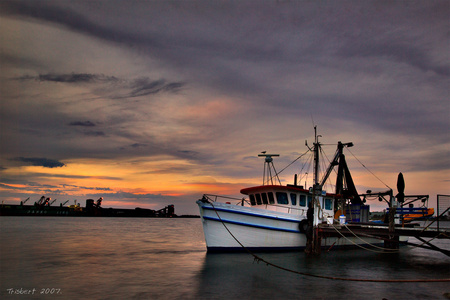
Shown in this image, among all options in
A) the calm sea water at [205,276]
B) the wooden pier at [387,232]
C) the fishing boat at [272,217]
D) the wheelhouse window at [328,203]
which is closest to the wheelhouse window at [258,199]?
the fishing boat at [272,217]

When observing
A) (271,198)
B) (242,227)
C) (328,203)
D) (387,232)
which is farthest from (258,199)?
(387,232)

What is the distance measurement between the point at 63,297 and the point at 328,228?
17111 millimetres

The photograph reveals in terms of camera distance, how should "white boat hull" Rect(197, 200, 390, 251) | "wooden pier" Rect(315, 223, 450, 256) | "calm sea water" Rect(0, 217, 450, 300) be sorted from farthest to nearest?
1. "white boat hull" Rect(197, 200, 390, 251)
2. "wooden pier" Rect(315, 223, 450, 256)
3. "calm sea water" Rect(0, 217, 450, 300)

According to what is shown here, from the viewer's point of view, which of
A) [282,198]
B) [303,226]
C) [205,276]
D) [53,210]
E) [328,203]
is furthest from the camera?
[53,210]

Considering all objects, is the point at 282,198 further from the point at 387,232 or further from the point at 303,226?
the point at 387,232

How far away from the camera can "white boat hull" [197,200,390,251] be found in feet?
71.9

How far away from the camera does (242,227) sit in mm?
22312

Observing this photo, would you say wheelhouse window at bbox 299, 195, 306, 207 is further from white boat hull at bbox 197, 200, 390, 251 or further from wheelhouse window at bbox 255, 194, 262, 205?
wheelhouse window at bbox 255, 194, 262, 205

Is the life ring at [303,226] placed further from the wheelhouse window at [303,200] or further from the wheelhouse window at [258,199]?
the wheelhouse window at [258,199]

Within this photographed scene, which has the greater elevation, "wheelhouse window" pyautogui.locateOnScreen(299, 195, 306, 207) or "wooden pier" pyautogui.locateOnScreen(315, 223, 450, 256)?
"wheelhouse window" pyautogui.locateOnScreen(299, 195, 306, 207)

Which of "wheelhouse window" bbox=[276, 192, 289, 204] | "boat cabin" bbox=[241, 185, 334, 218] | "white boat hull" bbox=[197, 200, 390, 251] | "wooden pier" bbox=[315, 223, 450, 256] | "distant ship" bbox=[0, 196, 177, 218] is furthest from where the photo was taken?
"distant ship" bbox=[0, 196, 177, 218]

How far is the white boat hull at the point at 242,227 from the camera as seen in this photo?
21906mm

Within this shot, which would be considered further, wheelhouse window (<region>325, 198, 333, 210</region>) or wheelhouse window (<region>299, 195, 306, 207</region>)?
wheelhouse window (<region>325, 198, 333, 210</region>)

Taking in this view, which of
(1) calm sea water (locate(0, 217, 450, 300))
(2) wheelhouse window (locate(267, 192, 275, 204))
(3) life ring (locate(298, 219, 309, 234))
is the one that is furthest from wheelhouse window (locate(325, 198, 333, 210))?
(2) wheelhouse window (locate(267, 192, 275, 204))
